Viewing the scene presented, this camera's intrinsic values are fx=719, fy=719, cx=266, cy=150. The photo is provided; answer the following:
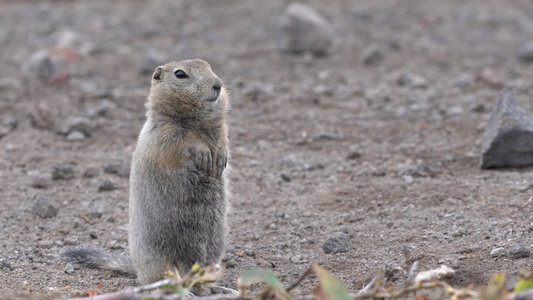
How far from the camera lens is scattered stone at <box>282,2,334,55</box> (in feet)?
30.9

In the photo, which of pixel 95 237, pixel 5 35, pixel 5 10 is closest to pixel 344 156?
pixel 95 237

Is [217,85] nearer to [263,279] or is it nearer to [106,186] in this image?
[263,279]

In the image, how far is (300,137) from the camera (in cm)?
682

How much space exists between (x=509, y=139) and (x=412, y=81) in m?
2.81

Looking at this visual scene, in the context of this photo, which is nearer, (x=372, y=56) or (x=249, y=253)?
(x=249, y=253)

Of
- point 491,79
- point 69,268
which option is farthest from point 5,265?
point 491,79

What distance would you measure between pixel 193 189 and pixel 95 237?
1.11 meters

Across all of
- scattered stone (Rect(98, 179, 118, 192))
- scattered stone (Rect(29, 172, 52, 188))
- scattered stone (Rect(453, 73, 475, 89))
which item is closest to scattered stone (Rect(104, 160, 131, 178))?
scattered stone (Rect(98, 179, 118, 192))

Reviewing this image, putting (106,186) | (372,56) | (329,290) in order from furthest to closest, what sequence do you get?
1. (372,56)
2. (106,186)
3. (329,290)

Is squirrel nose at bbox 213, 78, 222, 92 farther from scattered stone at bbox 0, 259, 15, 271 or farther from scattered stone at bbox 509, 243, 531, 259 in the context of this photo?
scattered stone at bbox 509, 243, 531, 259

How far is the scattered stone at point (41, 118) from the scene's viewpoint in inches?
275

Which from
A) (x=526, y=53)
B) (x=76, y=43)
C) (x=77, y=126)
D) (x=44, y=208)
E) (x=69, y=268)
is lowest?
(x=69, y=268)

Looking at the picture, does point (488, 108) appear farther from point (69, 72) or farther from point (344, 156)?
point (69, 72)

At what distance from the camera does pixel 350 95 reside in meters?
7.92
